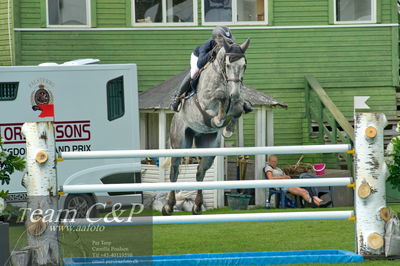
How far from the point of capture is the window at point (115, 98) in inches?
622

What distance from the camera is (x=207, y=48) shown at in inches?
388

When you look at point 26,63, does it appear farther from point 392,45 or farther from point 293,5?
point 392,45

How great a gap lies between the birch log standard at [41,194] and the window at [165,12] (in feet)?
40.2

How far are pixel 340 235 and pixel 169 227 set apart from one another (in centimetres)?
296

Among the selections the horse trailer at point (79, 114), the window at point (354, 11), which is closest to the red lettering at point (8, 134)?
the horse trailer at point (79, 114)

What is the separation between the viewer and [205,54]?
9789 mm

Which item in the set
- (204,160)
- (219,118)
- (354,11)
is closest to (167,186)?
(219,118)

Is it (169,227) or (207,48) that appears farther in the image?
(169,227)

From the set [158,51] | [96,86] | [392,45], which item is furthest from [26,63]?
[392,45]

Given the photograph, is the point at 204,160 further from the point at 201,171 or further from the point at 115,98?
the point at 115,98

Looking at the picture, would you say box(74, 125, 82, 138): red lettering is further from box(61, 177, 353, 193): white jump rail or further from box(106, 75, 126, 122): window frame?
box(61, 177, 353, 193): white jump rail

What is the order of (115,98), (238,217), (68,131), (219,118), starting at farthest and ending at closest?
Result: (115,98) → (68,131) → (219,118) → (238,217)

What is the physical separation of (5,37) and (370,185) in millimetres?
12887

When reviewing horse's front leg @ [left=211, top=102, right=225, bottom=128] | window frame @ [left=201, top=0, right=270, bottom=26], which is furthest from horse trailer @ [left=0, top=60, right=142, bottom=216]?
horse's front leg @ [left=211, top=102, right=225, bottom=128]
